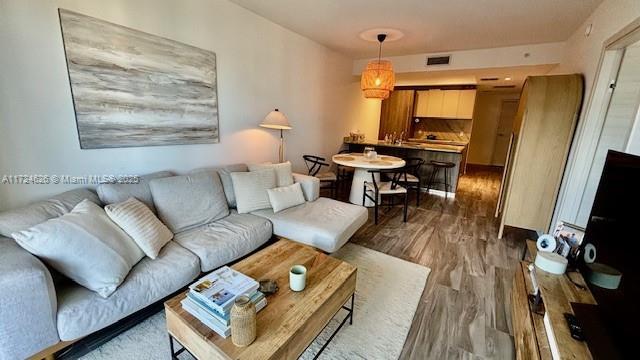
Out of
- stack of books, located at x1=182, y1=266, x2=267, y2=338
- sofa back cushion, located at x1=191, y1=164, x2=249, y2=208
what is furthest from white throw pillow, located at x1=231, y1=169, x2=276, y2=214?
stack of books, located at x1=182, y1=266, x2=267, y2=338

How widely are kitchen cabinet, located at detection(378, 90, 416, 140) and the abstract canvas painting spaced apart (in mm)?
5176

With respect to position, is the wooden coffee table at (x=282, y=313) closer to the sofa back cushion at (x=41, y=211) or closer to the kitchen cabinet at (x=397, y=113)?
the sofa back cushion at (x=41, y=211)

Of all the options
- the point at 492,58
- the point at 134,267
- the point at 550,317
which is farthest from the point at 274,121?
the point at 492,58

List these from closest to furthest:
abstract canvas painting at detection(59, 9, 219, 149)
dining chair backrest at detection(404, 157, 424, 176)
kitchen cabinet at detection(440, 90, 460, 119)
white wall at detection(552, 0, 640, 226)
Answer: abstract canvas painting at detection(59, 9, 219, 149), white wall at detection(552, 0, 640, 226), dining chair backrest at detection(404, 157, 424, 176), kitchen cabinet at detection(440, 90, 460, 119)

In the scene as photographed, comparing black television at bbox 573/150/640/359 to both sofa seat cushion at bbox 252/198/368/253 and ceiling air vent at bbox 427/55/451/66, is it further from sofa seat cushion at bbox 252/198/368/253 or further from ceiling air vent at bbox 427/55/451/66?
ceiling air vent at bbox 427/55/451/66

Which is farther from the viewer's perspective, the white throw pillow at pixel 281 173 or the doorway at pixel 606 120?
the white throw pillow at pixel 281 173

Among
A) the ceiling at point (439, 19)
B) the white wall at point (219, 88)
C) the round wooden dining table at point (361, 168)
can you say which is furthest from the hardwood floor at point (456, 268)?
the ceiling at point (439, 19)

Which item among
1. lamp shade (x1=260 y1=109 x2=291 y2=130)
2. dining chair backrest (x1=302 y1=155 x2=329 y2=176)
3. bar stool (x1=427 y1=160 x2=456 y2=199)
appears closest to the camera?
lamp shade (x1=260 y1=109 x2=291 y2=130)

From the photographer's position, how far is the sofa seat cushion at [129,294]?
4.35 ft

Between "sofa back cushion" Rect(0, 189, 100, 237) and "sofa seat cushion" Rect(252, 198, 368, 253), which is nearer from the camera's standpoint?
"sofa back cushion" Rect(0, 189, 100, 237)

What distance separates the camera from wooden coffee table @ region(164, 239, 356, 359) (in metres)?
1.12

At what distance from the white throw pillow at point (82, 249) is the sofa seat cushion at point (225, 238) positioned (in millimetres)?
449

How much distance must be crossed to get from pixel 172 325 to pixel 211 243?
2.47ft

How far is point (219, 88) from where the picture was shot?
294cm
